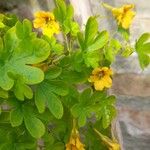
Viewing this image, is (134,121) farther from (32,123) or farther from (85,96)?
(32,123)

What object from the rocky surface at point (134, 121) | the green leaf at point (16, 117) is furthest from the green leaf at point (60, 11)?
the rocky surface at point (134, 121)

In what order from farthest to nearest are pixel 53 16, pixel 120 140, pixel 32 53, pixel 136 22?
1. pixel 120 140
2. pixel 136 22
3. pixel 53 16
4. pixel 32 53

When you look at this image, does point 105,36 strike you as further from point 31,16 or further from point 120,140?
point 120,140

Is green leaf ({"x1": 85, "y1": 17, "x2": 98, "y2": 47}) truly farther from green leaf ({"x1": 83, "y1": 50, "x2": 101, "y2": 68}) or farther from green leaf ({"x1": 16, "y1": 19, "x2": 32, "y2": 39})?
green leaf ({"x1": 16, "y1": 19, "x2": 32, "y2": 39})

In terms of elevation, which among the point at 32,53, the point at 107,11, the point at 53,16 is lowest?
the point at 32,53

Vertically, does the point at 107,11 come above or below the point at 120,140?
above

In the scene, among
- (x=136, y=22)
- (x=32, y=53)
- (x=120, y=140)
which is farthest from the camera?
(x=120, y=140)

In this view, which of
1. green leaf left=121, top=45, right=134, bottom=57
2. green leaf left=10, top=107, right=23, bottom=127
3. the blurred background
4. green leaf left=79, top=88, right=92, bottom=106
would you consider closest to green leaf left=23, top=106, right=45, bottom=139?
green leaf left=10, top=107, right=23, bottom=127

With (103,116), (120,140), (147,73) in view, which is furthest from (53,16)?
(120,140)
